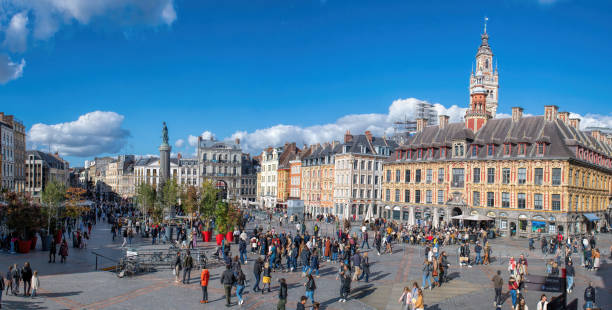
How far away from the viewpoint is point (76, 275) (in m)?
21.9

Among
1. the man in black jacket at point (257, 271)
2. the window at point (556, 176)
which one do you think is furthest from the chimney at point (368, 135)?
the man in black jacket at point (257, 271)

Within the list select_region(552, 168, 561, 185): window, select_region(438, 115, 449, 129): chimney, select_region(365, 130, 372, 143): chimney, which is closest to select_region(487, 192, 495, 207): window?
select_region(552, 168, 561, 185): window

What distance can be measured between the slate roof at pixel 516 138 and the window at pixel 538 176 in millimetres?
1241

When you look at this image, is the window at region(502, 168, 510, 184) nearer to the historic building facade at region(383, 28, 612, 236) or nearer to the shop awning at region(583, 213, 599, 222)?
the historic building facade at region(383, 28, 612, 236)

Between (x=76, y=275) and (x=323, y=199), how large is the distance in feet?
176

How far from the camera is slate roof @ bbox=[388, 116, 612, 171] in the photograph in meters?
43.2

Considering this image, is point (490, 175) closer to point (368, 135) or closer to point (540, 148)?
point (540, 148)

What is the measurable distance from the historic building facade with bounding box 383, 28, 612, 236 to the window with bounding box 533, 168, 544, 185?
0.28 ft

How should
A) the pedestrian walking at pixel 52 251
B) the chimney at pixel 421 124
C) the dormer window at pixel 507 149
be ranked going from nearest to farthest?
the pedestrian walking at pixel 52 251 < the dormer window at pixel 507 149 < the chimney at pixel 421 124

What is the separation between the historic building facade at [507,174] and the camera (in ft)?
141

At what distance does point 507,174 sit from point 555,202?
5.13 m

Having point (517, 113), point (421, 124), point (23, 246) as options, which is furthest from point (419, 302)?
point (421, 124)

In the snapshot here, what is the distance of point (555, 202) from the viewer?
139 feet

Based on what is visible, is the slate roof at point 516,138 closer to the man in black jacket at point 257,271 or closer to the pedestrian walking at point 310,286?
the man in black jacket at point 257,271
